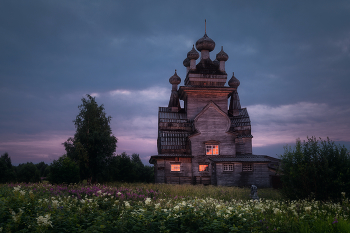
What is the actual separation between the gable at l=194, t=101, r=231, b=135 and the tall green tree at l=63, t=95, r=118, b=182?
35.3ft

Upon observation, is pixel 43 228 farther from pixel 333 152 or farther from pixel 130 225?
pixel 333 152

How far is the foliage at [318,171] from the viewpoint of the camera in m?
12.8

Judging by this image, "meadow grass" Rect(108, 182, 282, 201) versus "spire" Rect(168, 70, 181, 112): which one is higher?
"spire" Rect(168, 70, 181, 112)

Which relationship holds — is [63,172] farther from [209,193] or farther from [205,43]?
[205,43]

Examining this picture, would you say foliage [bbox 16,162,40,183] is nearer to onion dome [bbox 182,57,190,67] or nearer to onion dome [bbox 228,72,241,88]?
onion dome [bbox 182,57,190,67]

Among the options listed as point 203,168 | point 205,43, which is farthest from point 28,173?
point 205,43

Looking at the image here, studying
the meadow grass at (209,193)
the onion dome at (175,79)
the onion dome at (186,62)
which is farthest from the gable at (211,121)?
the meadow grass at (209,193)

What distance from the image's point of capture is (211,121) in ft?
104

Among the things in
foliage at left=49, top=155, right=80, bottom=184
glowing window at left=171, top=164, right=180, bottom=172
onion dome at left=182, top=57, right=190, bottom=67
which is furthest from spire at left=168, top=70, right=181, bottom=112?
foliage at left=49, top=155, right=80, bottom=184

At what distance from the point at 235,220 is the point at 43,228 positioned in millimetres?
5018

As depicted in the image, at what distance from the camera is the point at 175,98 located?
124 ft

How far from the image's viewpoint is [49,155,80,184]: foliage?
954 inches

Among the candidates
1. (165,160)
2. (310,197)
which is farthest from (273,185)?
(310,197)

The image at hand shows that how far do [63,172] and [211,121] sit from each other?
17722 millimetres
